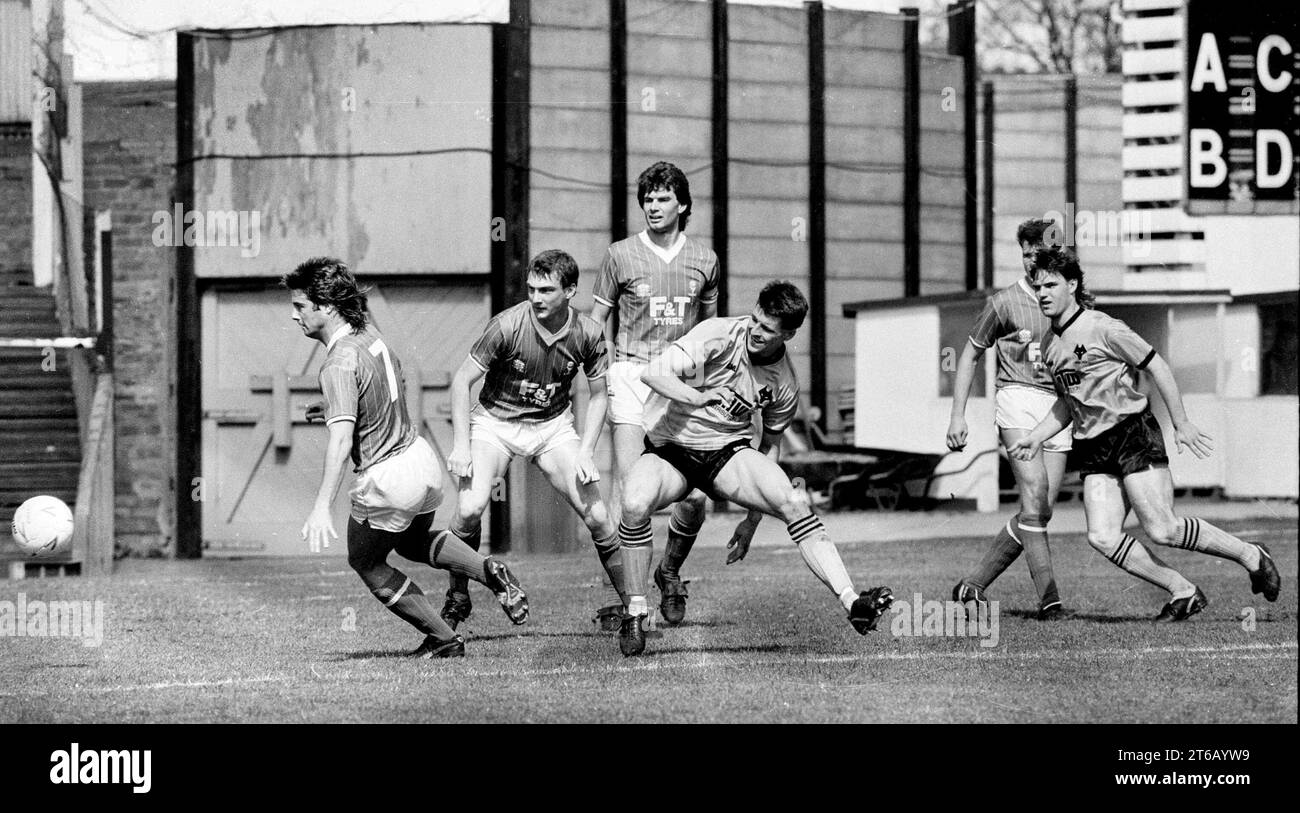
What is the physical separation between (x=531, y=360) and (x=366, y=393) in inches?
54.3

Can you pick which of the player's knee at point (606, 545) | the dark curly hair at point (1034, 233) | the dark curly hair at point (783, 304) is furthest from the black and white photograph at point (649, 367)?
the dark curly hair at point (1034, 233)

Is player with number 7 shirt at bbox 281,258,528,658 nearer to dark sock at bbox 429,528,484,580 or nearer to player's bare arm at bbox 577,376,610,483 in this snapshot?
dark sock at bbox 429,528,484,580

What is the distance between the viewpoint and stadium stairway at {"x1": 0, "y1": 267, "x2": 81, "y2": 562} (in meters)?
16.3

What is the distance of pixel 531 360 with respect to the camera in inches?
364

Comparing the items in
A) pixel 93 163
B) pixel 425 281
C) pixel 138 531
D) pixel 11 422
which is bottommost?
pixel 138 531

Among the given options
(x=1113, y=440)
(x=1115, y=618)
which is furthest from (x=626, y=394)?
(x=1115, y=618)

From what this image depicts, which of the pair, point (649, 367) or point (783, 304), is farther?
point (649, 367)

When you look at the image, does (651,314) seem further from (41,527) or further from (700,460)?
(41,527)

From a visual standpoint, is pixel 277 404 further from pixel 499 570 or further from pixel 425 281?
pixel 499 570

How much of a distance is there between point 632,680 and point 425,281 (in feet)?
37.7

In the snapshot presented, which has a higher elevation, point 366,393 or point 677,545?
point 366,393

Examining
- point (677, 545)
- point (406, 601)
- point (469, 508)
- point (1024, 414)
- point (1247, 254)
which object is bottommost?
point (406, 601)
